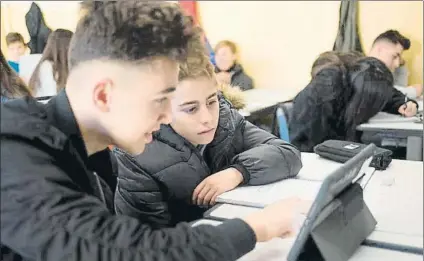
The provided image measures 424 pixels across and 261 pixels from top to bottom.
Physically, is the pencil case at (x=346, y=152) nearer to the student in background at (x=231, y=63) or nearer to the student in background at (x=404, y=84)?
the student in background at (x=404, y=84)

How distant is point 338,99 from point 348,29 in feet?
0.94

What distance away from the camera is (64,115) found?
31.9 inches

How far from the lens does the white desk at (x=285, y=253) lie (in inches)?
35.9

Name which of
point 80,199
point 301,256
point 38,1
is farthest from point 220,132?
point 38,1

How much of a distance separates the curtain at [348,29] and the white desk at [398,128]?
0.37 meters

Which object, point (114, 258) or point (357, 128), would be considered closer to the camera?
point (114, 258)

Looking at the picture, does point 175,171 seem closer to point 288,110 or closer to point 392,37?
point 288,110

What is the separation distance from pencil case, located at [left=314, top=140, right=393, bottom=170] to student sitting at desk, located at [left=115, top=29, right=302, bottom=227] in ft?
0.51

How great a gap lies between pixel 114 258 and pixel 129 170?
561mm

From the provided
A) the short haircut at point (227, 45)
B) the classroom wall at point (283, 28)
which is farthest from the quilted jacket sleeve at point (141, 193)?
the short haircut at point (227, 45)

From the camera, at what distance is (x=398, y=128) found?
7.35 feet

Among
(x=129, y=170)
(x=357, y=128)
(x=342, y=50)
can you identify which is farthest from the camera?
(x=357, y=128)

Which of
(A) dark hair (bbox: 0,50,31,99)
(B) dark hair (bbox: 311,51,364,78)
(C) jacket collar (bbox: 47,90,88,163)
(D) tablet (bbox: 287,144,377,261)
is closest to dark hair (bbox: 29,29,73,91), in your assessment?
(A) dark hair (bbox: 0,50,31,99)

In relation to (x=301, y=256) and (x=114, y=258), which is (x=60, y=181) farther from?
(x=301, y=256)
